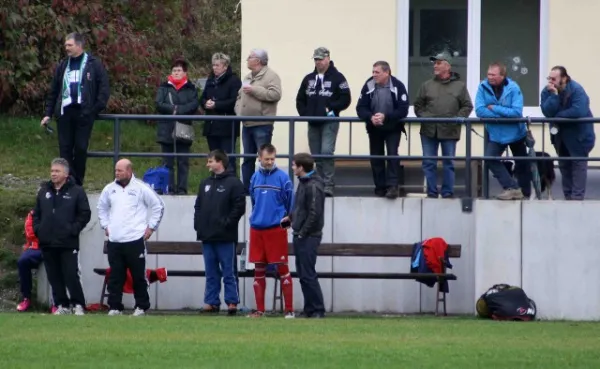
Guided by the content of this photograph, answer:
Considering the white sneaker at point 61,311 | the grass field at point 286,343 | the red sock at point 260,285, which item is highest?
the red sock at point 260,285

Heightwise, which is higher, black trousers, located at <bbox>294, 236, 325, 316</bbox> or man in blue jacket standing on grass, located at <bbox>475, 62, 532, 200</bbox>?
man in blue jacket standing on grass, located at <bbox>475, 62, 532, 200</bbox>

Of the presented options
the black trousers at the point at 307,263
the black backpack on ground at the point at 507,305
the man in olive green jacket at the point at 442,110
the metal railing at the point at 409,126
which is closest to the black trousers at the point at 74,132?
the metal railing at the point at 409,126

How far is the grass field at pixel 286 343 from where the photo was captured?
12.3 metres

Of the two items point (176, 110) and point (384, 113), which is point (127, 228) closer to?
point (176, 110)

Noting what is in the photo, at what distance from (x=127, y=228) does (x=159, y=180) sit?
1.83 metres

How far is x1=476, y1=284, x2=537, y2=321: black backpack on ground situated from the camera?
1698 centimetres

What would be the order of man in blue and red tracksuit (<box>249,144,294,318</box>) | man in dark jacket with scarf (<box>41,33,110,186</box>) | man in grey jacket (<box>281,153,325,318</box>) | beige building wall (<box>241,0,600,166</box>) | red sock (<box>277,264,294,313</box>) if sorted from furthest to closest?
beige building wall (<box>241,0,600,166</box>), man in dark jacket with scarf (<box>41,33,110,186</box>), man in blue and red tracksuit (<box>249,144,294,318</box>), red sock (<box>277,264,294,313</box>), man in grey jacket (<box>281,153,325,318</box>)

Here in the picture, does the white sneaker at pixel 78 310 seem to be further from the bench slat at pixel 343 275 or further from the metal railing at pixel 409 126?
the metal railing at pixel 409 126

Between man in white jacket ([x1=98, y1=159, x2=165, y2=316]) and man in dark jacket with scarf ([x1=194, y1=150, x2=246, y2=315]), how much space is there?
555 mm

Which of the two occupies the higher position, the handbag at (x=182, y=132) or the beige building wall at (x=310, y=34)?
the beige building wall at (x=310, y=34)

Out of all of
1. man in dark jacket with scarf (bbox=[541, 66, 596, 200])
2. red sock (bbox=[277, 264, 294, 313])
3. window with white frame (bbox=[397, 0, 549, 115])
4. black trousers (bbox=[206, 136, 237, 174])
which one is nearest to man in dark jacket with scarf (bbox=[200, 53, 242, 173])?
black trousers (bbox=[206, 136, 237, 174])

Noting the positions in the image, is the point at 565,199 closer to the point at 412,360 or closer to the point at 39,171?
the point at 412,360

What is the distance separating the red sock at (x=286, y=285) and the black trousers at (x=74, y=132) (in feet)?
10.2

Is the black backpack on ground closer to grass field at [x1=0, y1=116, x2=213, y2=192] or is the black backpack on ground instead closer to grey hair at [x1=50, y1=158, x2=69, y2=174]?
grey hair at [x1=50, y1=158, x2=69, y2=174]
